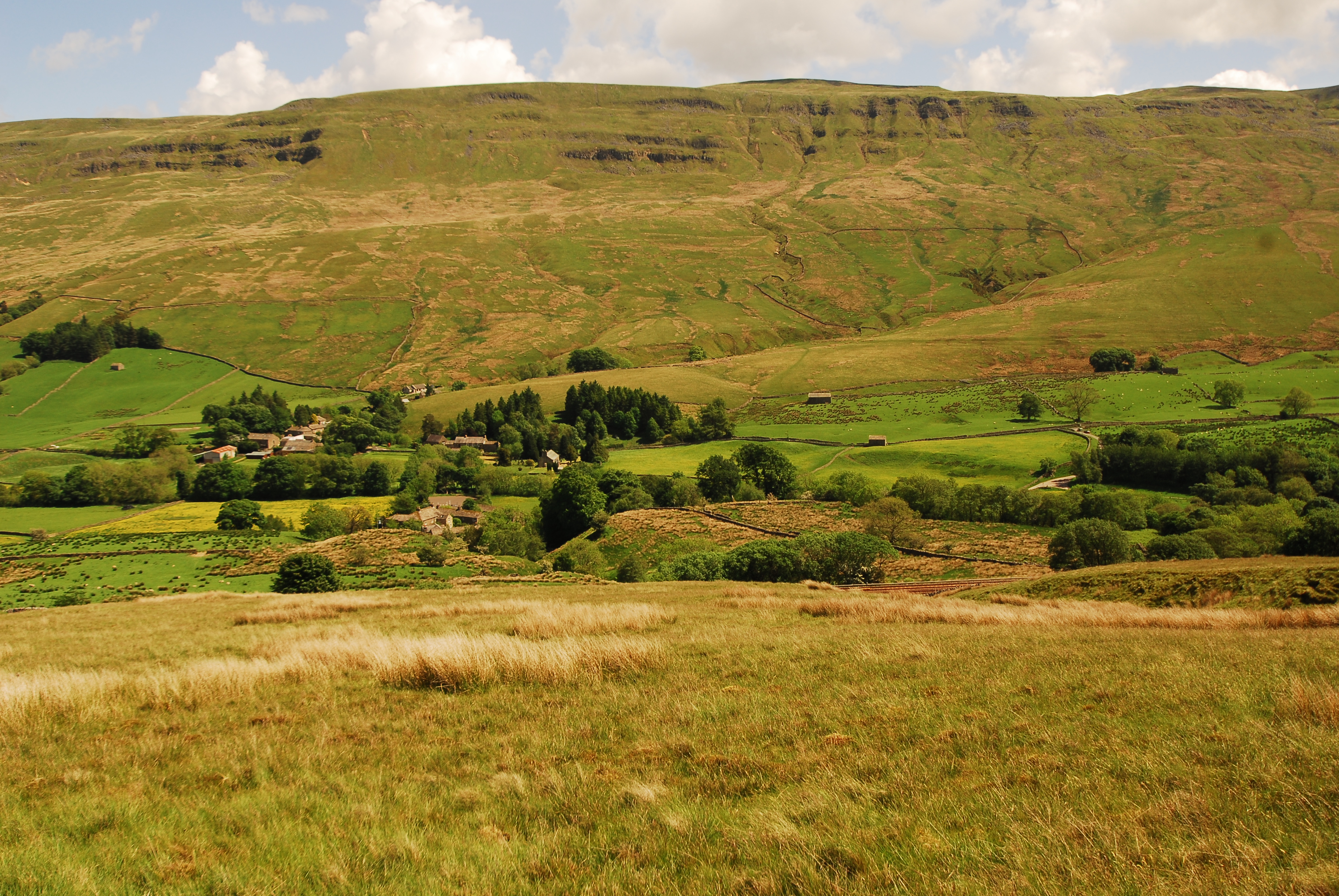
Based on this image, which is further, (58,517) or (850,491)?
(58,517)

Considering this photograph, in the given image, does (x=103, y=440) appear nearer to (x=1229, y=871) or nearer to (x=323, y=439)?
(x=323, y=439)

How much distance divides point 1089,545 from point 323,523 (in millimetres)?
78120

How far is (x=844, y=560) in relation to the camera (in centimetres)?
4838

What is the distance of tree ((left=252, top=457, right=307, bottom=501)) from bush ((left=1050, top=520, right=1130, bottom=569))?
324 feet

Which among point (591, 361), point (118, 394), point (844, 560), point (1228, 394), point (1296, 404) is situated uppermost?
point (591, 361)

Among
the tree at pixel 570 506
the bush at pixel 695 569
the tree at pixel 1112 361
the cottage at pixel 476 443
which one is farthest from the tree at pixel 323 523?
the tree at pixel 1112 361

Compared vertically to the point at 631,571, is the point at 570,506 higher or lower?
lower

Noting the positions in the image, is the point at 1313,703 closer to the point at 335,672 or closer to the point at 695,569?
the point at 335,672

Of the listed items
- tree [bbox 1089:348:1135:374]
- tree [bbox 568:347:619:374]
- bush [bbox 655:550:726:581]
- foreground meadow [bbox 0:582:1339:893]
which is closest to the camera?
foreground meadow [bbox 0:582:1339:893]

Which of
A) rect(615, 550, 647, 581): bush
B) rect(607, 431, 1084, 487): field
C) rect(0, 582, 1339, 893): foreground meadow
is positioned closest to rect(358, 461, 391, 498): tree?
rect(607, 431, 1084, 487): field

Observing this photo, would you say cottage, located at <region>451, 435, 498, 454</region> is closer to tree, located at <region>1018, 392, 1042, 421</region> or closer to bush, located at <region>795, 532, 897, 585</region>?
bush, located at <region>795, 532, 897, 585</region>

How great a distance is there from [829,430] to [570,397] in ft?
171

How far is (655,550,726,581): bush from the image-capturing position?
157 ft

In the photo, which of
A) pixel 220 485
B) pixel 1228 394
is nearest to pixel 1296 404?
pixel 1228 394
